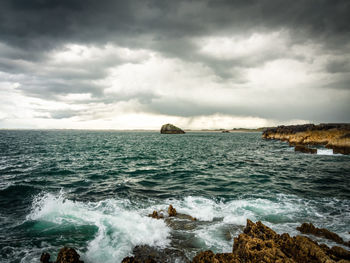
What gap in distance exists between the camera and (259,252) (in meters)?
5.00

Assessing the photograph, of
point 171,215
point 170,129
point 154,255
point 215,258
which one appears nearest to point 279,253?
point 215,258

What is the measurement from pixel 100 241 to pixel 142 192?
246 inches

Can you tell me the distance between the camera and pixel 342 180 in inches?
662

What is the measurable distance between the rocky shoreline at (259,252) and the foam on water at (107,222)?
631 millimetres

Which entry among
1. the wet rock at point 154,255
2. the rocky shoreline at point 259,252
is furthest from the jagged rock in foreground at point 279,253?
the wet rock at point 154,255

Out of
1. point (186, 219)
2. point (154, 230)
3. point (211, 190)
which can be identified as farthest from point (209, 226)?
point (211, 190)

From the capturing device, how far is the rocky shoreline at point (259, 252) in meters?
4.97

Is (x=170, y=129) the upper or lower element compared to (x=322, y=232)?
upper

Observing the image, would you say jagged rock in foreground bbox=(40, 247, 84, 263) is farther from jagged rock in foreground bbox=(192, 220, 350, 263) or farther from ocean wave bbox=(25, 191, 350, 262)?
jagged rock in foreground bbox=(192, 220, 350, 263)

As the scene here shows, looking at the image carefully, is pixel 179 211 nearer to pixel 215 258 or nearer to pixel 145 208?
pixel 145 208

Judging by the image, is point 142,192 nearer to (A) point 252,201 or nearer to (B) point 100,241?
(B) point 100,241

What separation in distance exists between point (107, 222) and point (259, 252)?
23.7ft

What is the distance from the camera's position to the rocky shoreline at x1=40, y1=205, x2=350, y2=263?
497 centimetres

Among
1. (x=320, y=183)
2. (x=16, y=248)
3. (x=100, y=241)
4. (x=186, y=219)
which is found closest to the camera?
(x=16, y=248)
